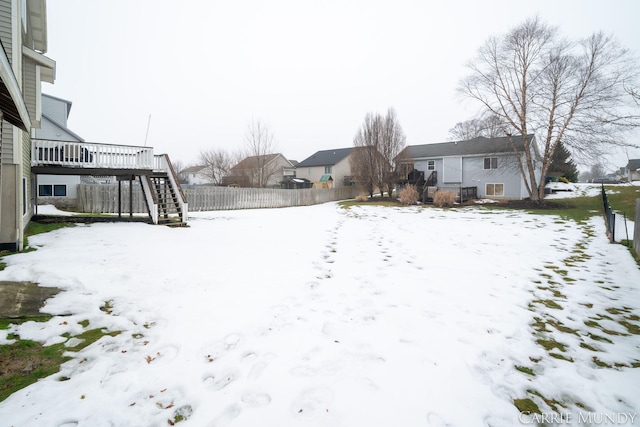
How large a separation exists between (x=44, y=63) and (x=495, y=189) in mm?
32150

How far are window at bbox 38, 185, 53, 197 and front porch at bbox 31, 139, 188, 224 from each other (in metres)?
11.4

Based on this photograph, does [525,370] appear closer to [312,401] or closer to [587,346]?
[587,346]

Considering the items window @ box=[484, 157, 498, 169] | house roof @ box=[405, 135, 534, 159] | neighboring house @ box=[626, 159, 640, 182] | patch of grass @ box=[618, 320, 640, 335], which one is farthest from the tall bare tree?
neighboring house @ box=[626, 159, 640, 182]

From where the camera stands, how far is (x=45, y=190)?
803 inches

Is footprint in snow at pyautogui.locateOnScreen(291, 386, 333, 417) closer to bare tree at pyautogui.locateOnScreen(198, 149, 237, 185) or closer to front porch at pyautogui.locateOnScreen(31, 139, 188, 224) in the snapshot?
front porch at pyautogui.locateOnScreen(31, 139, 188, 224)

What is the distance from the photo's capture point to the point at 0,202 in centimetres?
673

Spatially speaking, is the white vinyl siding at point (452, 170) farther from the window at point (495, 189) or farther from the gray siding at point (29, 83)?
the gray siding at point (29, 83)

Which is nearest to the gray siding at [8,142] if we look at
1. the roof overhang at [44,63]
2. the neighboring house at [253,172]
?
the roof overhang at [44,63]

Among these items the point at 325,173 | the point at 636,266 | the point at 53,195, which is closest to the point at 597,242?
the point at 636,266

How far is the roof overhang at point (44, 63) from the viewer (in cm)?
912

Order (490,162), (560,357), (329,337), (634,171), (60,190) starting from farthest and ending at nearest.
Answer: (634,171) < (490,162) < (60,190) < (329,337) < (560,357)

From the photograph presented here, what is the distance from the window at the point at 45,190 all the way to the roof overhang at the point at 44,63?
1240 cm

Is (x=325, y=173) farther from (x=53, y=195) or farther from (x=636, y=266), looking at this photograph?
(x=636, y=266)

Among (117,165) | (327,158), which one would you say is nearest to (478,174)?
(327,158)
